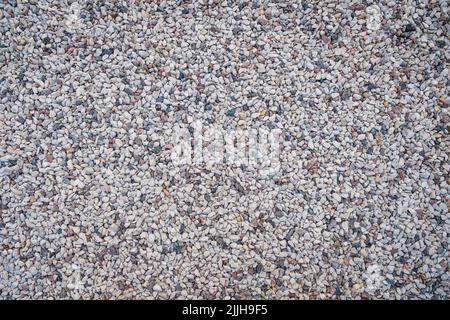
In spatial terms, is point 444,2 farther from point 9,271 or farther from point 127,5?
point 9,271

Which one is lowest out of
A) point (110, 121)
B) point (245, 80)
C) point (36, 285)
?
Answer: point (36, 285)

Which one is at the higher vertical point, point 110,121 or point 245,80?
point 245,80

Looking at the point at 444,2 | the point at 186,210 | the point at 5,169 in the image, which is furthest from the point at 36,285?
the point at 444,2

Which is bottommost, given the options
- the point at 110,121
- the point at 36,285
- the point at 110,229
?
the point at 36,285

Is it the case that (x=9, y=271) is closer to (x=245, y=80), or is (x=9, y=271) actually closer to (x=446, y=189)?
(x=245, y=80)

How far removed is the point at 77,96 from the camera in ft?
7.06

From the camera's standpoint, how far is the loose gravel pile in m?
2.06

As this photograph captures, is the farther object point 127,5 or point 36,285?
point 127,5

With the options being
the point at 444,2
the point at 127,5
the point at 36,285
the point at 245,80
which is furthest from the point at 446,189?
the point at 36,285

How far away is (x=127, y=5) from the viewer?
2193 mm

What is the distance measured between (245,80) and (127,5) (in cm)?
65

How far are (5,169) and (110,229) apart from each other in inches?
21.6

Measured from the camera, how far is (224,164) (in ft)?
6.95

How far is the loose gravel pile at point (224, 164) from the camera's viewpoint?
2.06 meters
